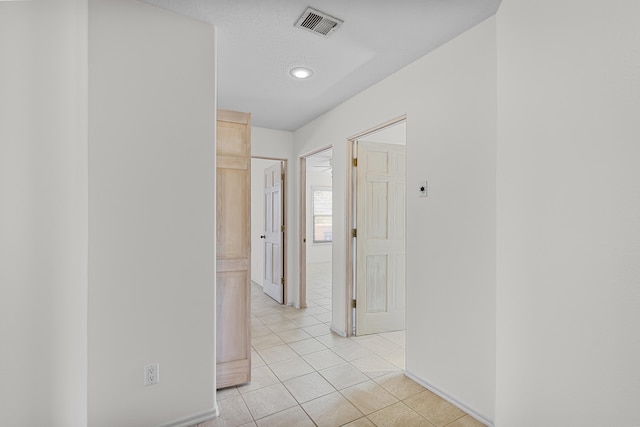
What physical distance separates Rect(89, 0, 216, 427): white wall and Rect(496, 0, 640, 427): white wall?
1.68 m

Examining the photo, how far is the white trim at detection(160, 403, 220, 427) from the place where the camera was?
184 centimetres

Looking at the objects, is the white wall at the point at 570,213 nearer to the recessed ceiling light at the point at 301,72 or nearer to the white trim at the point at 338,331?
the recessed ceiling light at the point at 301,72

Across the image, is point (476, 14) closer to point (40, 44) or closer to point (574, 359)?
point (574, 359)

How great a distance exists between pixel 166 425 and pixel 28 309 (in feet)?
3.75

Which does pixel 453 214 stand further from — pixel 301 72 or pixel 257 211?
pixel 257 211

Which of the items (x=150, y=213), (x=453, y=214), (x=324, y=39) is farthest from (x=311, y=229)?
(x=150, y=213)

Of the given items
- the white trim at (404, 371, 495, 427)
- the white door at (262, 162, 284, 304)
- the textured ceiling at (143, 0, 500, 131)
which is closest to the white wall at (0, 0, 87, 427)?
the textured ceiling at (143, 0, 500, 131)

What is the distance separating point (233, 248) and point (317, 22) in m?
1.62

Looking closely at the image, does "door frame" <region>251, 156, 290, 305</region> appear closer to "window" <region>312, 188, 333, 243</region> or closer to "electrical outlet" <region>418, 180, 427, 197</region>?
A: "electrical outlet" <region>418, 180, 427, 197</region>

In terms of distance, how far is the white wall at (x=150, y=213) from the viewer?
1669 millimetres

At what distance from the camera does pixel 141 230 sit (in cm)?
176

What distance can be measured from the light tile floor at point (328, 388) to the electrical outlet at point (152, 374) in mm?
406

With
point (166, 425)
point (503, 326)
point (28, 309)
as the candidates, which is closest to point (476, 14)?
point (503, 326)

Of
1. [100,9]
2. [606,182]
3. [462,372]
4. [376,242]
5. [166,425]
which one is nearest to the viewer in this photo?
[606,182]
